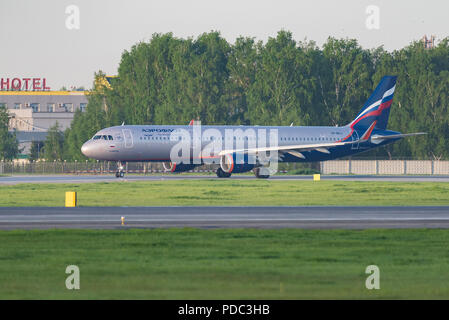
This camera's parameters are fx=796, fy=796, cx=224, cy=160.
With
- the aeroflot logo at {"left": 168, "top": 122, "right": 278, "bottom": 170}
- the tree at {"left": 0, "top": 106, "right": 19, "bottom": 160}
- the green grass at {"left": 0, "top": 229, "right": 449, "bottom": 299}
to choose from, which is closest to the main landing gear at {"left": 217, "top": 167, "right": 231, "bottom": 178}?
the aeroflot logo at {"left": 168, "top": 122, "right": 278, "bottom": 170}

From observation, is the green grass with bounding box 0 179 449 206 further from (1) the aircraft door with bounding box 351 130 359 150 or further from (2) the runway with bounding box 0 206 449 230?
(1) the aircraft door with bounding box 351 130 359 150

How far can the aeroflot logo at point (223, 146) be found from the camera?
228 ft

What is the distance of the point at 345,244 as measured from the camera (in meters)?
23.0

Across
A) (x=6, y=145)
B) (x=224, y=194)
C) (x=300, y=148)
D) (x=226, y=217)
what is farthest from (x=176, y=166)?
(x=6, y=145)

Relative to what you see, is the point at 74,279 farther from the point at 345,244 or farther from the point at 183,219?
the point at 183,219

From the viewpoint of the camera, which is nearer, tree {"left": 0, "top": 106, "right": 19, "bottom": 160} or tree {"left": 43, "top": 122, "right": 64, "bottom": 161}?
tree {"left": 0, "top": 106, "right": 19, "bottom": 160}

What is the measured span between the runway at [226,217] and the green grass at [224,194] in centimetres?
434

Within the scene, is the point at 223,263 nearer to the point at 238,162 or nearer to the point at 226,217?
the point at 226,217

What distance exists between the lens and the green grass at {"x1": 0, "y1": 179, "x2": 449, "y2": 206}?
42.7 metres

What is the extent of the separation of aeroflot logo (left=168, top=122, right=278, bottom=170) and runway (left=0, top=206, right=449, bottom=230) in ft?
105

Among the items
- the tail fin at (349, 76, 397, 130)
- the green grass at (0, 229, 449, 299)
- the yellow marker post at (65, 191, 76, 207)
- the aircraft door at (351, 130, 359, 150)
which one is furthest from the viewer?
the tail fin at (349, 76, 397, 130)

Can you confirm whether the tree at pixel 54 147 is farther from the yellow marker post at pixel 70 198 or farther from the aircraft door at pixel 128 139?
the yellow marker post at pixel 70 198

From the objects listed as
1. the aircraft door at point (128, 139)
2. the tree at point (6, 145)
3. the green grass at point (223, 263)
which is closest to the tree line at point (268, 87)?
the tree at point (6, 145)
